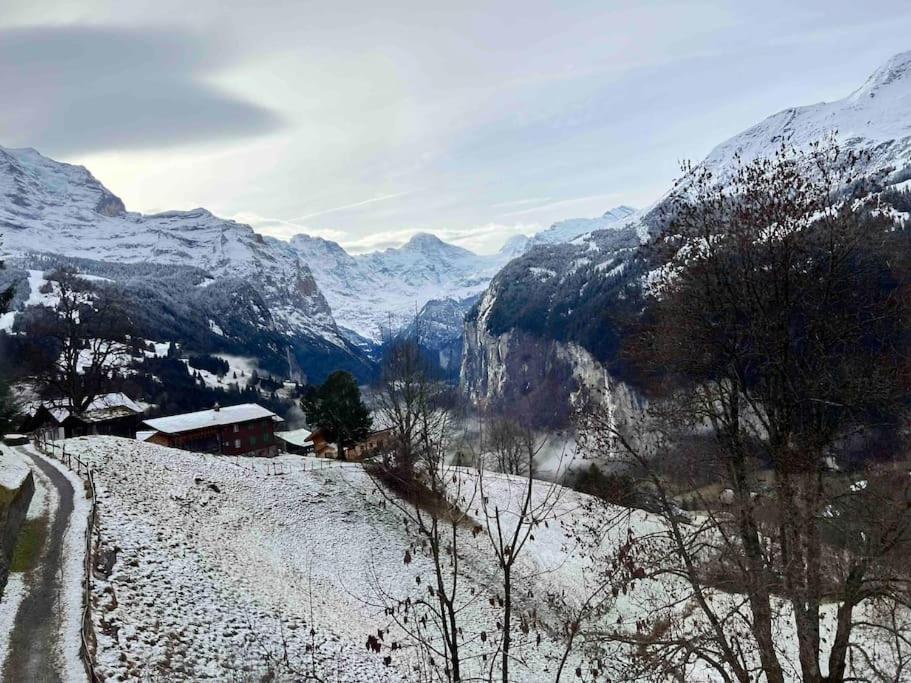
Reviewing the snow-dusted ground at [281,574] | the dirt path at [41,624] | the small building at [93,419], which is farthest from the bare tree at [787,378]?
the small building at [93,419]

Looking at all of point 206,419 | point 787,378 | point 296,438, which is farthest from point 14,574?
point 296,438

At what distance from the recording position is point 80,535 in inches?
752

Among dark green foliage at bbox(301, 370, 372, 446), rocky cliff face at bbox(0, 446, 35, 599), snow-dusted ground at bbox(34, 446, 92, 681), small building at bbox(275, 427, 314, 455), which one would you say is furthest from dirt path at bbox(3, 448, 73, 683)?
A: small building at bbox(275, 427, 314, 455)

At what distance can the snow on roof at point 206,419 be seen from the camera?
193 ft

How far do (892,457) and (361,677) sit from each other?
49.5ft

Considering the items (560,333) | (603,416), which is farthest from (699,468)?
(560,333)

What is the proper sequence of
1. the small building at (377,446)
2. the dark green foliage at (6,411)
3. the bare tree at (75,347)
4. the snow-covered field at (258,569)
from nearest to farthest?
the snow-covered field at (258,569) < the small building at (377,446) < the dark green foliage at (6,411) < the bare tree at (75,347)

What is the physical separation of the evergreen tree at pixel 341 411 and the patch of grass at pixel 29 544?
26.3m

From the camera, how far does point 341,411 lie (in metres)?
Answer: 46.3

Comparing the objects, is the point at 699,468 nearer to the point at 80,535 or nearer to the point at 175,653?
the point at 175,653

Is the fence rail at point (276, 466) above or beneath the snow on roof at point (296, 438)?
above

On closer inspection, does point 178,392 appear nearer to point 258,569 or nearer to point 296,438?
point 296,438

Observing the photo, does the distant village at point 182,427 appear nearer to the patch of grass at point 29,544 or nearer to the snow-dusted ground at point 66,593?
the snow-dusted ground at point 66,593

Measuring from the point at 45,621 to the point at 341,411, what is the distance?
3278 cm
